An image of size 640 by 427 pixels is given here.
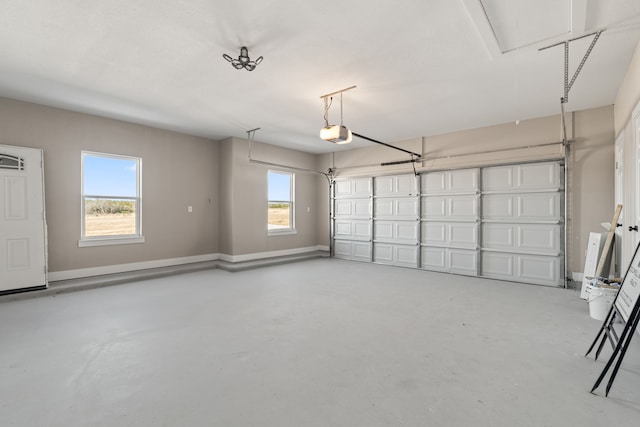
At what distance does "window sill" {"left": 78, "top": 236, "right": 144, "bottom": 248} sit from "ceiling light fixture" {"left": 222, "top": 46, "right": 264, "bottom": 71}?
4.08 m

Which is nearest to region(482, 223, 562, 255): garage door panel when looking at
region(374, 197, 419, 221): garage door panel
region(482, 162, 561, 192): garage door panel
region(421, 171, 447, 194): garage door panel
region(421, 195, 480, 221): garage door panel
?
region(421, 195, 480, 221): garage door panel

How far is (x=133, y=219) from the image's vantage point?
5781 millimetres

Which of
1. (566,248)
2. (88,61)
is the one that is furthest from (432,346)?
(88,61)

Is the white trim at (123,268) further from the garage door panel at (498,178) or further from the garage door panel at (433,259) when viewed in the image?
the garage door panel at (498,178)

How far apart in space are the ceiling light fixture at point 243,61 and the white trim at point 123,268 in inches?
171

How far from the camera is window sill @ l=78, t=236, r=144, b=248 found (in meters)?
5.11

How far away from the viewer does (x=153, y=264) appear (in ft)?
19.5

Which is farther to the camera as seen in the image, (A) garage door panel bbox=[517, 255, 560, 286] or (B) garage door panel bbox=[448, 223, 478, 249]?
(B) garage door panel bbox=[448, 223, 478, 249]

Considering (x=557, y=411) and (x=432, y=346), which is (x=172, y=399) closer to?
(x=432, y=346)

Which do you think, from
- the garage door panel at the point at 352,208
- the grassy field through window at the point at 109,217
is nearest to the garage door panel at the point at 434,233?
the garage door panel at the point at 352,208

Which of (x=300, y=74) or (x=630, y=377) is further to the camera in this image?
(x=300, y=74)

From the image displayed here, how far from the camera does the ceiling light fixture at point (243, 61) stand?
3018mm

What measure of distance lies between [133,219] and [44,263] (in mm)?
1504

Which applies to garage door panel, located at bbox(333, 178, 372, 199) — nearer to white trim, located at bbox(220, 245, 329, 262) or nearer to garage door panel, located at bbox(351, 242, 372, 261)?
garage door panel, located at bbox(351, 242, 372, 261)
